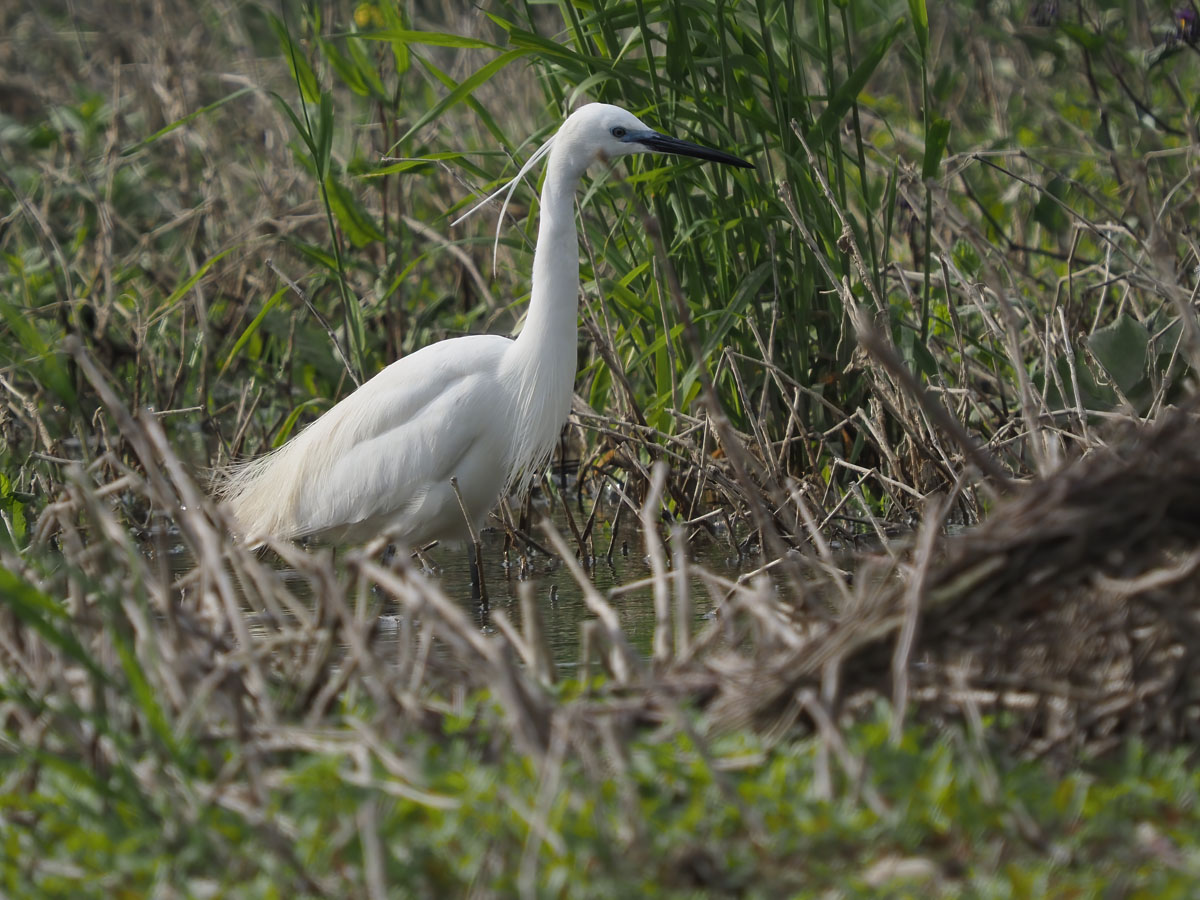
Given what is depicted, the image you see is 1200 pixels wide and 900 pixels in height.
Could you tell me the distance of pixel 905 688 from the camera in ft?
6.08

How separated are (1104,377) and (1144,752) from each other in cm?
195

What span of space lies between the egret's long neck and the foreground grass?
1.98 meters

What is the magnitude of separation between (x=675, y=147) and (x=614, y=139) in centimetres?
15

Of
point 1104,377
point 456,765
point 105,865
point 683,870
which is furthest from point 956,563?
point 1104,377

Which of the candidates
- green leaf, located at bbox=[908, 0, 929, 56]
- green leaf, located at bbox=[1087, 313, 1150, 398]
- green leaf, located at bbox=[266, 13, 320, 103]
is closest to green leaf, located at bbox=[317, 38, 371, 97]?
green leaf, located at bbox=[266, 13, 320, 103]

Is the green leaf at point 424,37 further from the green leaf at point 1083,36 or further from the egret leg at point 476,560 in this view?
the green leaf at point 1083,36

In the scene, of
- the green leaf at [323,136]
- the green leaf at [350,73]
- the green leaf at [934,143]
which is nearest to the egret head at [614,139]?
the green leaf at [934,143]

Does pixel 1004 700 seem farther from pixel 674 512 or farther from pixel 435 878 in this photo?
pixel 674 512

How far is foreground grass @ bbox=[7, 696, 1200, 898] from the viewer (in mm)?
1687

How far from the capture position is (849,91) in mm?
3740

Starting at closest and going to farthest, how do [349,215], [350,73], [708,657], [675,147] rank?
Result: 1. [708,657]
2. [675,147]
3. [349,215]
4. [350,73]

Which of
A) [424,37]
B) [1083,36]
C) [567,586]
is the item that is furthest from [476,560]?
[1083,36]

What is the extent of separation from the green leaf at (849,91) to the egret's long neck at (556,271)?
64 centimetres

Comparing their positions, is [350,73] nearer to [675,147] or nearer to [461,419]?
[461,419]
